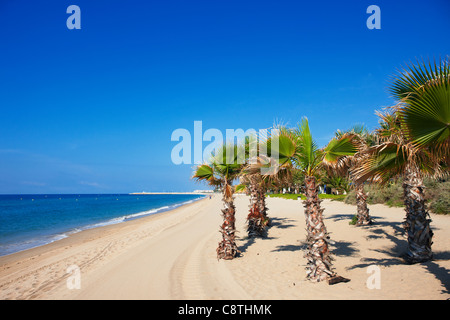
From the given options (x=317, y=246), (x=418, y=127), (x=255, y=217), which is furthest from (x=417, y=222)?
(x=255, y=217)

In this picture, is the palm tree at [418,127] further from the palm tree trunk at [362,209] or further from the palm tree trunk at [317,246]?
the palm tree trunk at [362,209]

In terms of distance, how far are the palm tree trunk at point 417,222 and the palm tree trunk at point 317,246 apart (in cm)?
A: 284

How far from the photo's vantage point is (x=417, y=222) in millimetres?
6648

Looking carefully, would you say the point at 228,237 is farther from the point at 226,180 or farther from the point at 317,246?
→ the point at 317,246

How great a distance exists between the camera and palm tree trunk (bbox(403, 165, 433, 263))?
21.7ft

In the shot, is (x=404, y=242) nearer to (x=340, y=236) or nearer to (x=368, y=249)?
(x=368, y=249)

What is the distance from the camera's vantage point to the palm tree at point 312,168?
581cm

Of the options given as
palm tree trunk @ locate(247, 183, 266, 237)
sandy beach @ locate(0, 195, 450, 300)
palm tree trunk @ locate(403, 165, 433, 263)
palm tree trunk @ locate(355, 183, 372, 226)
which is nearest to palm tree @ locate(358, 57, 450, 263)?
palm tree trunk @ locate(403, 165, 433, 263)

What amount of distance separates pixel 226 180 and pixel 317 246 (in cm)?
424

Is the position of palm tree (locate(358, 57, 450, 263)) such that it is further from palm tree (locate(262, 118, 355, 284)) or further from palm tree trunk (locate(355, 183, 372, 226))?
palm tree trunk (locate(355, 183, 372, 226))

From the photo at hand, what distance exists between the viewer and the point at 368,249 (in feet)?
29.7

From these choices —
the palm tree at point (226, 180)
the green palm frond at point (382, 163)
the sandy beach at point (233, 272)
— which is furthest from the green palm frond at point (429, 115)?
the palm tree at point (226, 180)
